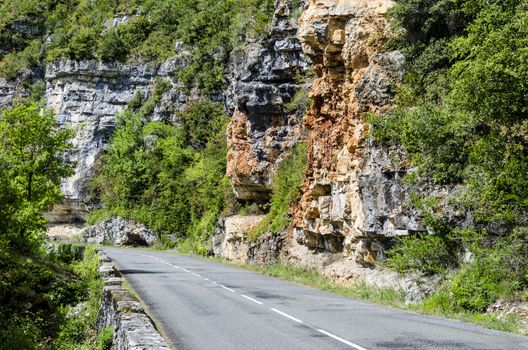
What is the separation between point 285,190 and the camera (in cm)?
2950

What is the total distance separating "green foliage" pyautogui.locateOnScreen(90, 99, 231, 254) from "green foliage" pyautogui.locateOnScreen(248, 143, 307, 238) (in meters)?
7.71

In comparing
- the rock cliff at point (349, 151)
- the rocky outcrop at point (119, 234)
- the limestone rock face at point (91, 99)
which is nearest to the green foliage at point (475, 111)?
the rock cliff at point (349, 151)

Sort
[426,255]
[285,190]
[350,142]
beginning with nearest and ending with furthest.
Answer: [426,255] < [350,142] < [285,190]

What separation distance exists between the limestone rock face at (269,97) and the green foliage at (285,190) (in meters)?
1.80

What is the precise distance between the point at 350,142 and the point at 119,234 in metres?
34.3

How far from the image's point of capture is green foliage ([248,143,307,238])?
2788cm

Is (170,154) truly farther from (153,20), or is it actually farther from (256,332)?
(256,332)

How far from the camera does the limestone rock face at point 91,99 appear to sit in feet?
184

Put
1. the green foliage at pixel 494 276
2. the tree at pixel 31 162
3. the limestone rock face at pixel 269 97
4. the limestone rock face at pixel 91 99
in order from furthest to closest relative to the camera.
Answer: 1. the limestone rock face at pixel 91 99
2. the limestone rock face at pixel 269 97
3. the tree at pixel 31 162
4. the green foliage at pixel 494 276

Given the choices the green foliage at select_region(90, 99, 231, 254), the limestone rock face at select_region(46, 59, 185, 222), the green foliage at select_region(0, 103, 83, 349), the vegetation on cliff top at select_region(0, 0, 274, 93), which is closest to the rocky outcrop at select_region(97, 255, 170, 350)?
the green foliage at select_region(0, 103, 83, 349)

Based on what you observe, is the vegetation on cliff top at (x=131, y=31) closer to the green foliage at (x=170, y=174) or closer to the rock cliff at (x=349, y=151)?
the green foliage at (x=170, y=174)

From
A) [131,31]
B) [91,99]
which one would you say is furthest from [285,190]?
[131,31]

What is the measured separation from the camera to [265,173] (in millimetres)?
32906

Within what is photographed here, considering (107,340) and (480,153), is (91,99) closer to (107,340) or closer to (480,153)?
(480,153)
